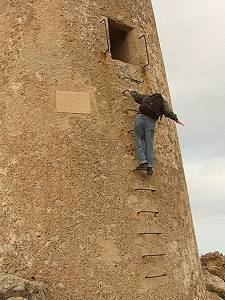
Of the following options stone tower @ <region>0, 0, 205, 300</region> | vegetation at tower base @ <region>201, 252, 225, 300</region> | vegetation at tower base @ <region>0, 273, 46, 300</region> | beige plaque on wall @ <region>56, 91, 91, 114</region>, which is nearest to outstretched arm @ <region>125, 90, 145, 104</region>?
stone tower @ <region>0, 0, 205, 300</region>

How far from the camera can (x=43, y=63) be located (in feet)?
20.1

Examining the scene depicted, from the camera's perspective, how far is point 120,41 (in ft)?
24.2

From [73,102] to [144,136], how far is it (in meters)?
1.09

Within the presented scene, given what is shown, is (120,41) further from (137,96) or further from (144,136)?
(144,136)

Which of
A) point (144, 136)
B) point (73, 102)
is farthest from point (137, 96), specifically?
point (73, 102)

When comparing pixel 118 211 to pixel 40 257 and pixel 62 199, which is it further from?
pixel 40 257

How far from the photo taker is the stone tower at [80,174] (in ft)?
17.8

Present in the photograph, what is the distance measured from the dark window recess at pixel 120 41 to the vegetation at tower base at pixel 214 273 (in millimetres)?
4492

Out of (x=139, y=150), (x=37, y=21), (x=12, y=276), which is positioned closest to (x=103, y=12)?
(x=37, y=21)

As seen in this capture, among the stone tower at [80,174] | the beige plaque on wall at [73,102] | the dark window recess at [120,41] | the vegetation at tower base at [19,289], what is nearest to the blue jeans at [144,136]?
the stone tower at [80,174]

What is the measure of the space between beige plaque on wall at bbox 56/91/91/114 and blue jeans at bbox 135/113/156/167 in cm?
73

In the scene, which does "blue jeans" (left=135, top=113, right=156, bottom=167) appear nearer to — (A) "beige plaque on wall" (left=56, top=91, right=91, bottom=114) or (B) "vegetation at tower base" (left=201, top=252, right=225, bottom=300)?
(A) "beige plaque on wall" (left=56, top=91, right=91, bottom=114)

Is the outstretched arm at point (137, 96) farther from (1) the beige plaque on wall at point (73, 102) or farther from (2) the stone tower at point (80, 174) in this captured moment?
(1) the beige plaque on wall at point (73, 102)

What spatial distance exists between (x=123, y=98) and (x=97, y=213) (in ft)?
5.77
